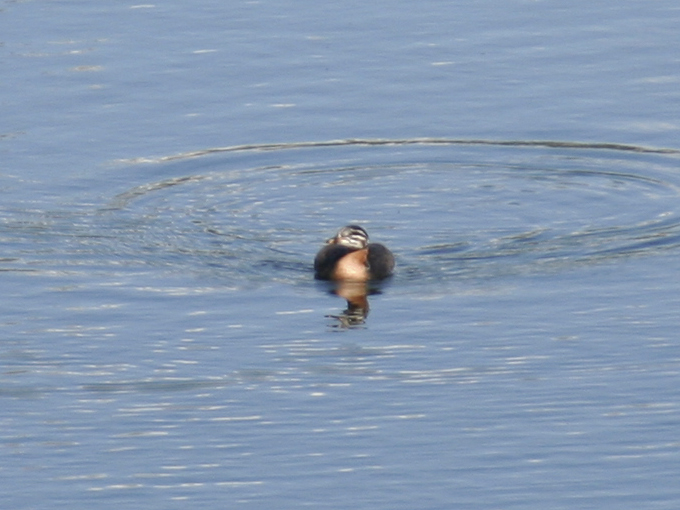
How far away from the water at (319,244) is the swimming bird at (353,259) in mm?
179

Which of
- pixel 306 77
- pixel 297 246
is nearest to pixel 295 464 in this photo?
pixel 297 246

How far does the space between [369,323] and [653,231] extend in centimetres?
405

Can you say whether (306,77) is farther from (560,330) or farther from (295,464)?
(295,464)

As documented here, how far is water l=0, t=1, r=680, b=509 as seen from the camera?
1295 cm

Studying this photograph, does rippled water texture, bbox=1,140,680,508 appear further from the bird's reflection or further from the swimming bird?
the swimming bird

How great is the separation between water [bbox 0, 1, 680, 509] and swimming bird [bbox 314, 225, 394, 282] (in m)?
0.18

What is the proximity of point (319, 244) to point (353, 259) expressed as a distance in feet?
4.95

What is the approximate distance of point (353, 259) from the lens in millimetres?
17562

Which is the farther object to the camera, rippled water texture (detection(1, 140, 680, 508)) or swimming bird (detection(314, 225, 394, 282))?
swimming bird (detection(314, 225, 394, 282))

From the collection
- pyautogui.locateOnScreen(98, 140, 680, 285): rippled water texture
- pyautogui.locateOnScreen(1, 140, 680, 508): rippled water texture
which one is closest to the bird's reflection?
pyautogui.locateOnScreen(1, 140, 680, 508): rippled water texture

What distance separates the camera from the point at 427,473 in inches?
496

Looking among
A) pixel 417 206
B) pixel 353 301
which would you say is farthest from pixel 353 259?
pixel 417 206

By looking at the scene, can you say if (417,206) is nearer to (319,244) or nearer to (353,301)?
(319,244)

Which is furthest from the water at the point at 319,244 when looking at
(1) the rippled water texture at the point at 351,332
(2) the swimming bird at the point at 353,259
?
(2) the swimming bird at the point at 353,259
